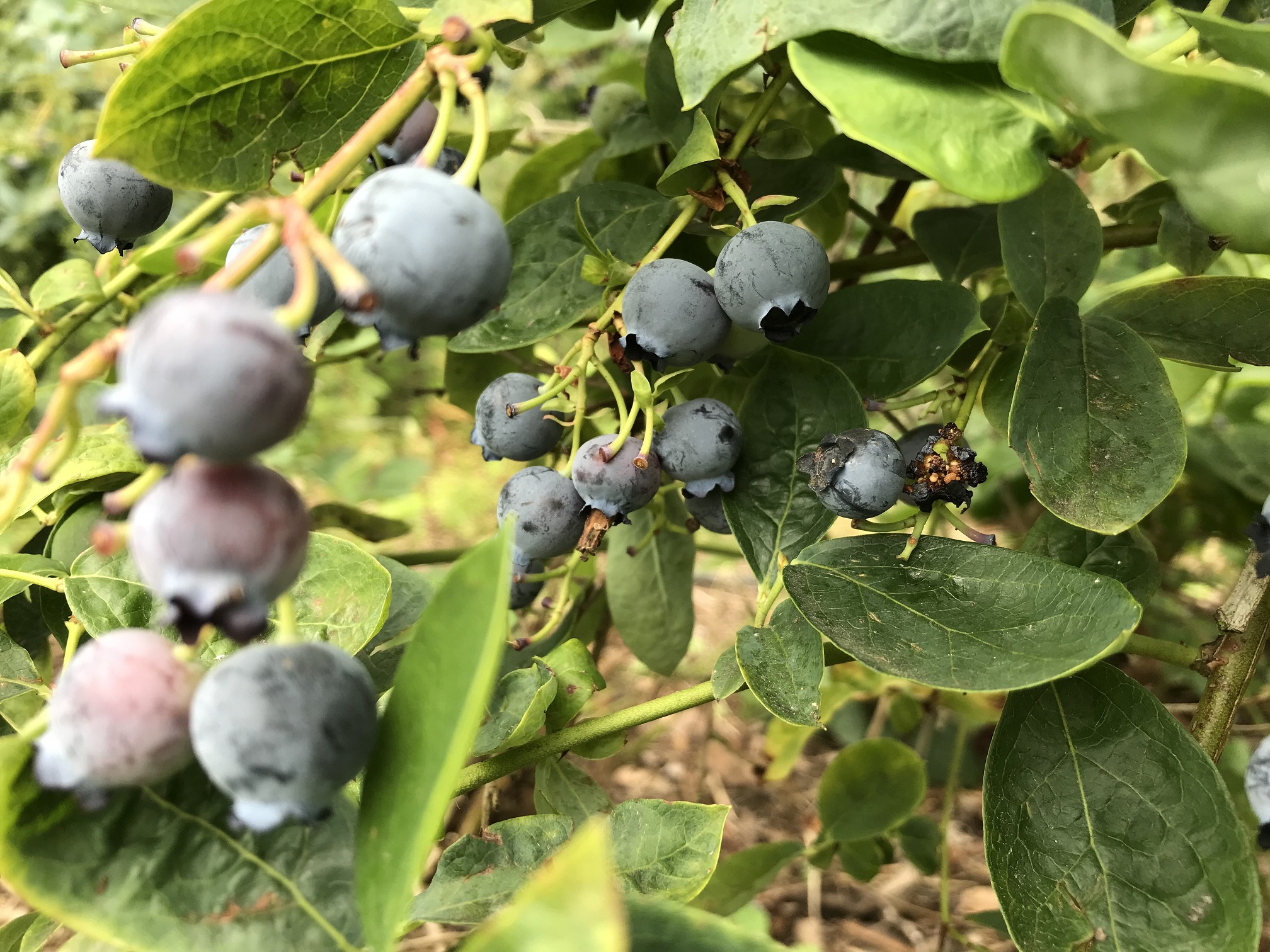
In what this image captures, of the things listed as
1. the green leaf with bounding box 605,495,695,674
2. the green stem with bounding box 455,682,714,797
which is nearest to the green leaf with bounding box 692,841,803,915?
the green leaf with bounding box 605,495,695,674

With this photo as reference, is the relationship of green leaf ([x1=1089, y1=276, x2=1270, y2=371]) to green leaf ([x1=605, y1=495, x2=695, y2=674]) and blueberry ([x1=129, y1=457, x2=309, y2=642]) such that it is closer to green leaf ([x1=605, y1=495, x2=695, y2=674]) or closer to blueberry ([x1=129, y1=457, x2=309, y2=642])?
green leaf ([x1=605, y1=495, x2=695, y2=674])

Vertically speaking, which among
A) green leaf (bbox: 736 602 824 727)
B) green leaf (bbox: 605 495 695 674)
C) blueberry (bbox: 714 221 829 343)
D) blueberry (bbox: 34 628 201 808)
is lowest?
green leaf (bbox: 605 495 695 674)

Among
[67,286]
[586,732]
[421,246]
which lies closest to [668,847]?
[586,732]

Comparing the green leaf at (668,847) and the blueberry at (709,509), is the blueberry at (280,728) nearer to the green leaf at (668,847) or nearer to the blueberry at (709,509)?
the green leaf at (668,847)

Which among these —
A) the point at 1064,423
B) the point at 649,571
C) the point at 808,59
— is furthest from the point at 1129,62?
the point at 649,571

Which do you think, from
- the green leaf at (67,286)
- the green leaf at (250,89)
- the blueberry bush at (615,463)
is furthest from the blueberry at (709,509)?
the green leaf at (67,286)

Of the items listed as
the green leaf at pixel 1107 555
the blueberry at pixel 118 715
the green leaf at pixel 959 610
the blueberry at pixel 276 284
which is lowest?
the green leaf at pixel 1107 555

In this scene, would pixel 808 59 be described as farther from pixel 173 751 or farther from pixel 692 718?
pixel 692 718
